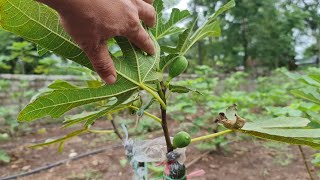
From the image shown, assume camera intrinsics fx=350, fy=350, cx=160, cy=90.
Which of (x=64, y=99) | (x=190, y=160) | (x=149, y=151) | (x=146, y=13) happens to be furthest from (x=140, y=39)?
(x=190, y=160)

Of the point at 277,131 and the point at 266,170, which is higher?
the point at 277,131

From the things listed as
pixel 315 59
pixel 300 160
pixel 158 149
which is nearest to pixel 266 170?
pixel 300 160

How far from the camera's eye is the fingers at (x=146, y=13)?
64cm

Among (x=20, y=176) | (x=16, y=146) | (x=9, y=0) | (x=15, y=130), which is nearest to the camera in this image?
(x=9, y=0)

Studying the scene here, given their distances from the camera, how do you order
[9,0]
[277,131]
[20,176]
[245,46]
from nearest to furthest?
[9,0], [277,131], [20,176], [245,46]

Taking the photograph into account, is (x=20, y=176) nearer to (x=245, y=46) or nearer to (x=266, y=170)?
(x=266, y=170)

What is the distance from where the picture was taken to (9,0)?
0.53m

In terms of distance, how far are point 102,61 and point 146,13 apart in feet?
0.42

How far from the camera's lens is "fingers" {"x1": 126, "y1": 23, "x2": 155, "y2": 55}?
1.98 feet

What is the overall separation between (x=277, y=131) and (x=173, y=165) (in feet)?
0.69

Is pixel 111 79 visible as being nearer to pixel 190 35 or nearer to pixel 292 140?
pixel 190 35

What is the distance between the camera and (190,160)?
2924 mm

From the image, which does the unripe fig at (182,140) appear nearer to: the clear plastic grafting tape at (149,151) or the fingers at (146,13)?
the clear plastic grafting tape at (149,151)

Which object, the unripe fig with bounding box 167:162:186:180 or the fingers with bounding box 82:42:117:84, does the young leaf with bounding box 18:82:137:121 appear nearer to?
the fingers with bounding box 82:42:117:84
